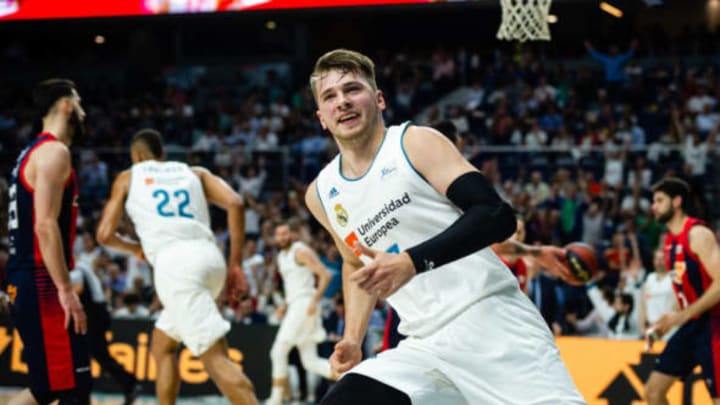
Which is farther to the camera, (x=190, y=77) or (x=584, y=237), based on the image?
(x=190, y=77)

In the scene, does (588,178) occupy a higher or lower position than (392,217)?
lower

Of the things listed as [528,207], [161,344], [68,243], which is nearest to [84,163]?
[528,207]

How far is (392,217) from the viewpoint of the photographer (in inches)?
144

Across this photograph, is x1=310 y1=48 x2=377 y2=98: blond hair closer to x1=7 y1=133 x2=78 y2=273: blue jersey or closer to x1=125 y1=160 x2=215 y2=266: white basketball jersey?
x1=7 y1=133 x2=78 y2=273: blue jersey

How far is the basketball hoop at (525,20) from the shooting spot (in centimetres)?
668

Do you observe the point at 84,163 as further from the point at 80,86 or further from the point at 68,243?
the point at 68,243

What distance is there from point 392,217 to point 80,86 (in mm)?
20737

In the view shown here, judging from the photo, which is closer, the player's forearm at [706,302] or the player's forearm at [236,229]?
the player's forearm at [706,302]

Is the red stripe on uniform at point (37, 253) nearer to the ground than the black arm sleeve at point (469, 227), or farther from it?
nearer to the ground

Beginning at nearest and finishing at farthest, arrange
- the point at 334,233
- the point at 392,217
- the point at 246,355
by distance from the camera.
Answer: the point at 392,217 → the point at 334,233 → the point at 246,355

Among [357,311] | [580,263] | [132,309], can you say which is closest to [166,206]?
[580,263]

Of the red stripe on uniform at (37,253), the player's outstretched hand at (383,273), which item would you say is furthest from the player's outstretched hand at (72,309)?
the player's outstretched hand at (383,273)

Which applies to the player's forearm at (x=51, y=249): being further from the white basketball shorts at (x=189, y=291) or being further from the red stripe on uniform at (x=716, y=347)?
the red stripe on uniform at (x=716, y=347)

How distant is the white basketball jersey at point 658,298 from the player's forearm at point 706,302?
12.3 ft
